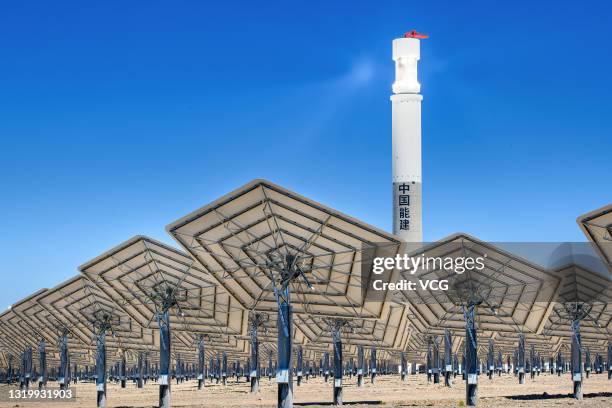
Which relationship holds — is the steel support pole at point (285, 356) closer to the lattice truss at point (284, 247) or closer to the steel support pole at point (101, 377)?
the lattice truss at point (284, 247)

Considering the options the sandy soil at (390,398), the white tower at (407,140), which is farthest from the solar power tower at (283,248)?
the white tower at (407,140)

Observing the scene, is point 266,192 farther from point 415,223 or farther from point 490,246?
point 415,223

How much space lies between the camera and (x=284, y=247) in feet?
165

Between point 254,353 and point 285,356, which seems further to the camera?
point 254,353

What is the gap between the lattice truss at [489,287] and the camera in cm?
5712

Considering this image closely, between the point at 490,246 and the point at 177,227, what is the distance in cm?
1830

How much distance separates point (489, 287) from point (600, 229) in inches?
421

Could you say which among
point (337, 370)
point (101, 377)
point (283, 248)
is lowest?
point (101, 377)

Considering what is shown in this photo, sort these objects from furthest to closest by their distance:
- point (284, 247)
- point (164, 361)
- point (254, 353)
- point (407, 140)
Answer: point (407, 140) < point (254, 353) < point (164, 361) < point (284, 247)

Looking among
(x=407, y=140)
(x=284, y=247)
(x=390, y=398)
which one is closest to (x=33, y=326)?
(x=390, y=398)

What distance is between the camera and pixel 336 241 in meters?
Result: 49.8

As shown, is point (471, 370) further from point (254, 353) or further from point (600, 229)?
point (254, 353)

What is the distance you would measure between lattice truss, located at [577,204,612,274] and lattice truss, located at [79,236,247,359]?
21.0 m

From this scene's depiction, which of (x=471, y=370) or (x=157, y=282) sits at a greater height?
(x=157, y=282)
